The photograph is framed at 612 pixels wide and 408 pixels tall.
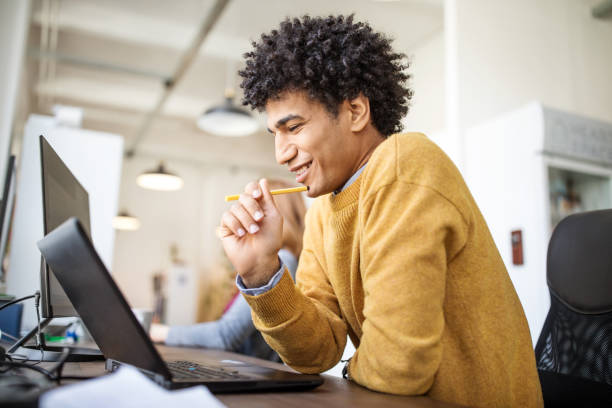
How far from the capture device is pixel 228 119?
160 inches

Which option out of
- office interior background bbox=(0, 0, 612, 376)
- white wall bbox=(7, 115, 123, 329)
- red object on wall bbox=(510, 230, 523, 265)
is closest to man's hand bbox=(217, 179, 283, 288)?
office interior background bbox=(0, 0, 612, 376)

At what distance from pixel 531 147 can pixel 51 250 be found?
2.64 meters

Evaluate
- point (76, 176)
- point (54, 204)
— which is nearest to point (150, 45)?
point (76, 176)

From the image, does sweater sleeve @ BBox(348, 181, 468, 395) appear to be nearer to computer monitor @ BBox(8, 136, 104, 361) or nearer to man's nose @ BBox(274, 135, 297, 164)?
man's nose @ BBox(274, 135, 297, 164)

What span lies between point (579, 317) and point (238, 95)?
220 inches

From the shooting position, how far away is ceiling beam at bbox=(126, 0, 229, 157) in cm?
405

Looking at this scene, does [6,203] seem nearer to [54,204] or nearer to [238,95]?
[54,204]

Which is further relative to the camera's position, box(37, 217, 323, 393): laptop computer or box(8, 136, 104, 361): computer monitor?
box(8, 136, 104, 361): computer monitor

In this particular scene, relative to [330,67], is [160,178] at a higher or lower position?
higher

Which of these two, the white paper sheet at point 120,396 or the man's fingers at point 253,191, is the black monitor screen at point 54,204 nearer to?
the man's fingers at point 253,191

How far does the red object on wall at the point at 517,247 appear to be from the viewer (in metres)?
2.66

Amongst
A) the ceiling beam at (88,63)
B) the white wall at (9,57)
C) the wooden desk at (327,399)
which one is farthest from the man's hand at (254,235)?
the ceiling beam at (88,63)

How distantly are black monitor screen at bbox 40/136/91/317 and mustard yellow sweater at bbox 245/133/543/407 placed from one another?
452 millimetres

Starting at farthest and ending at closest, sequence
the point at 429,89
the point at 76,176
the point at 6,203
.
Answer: the point at 429,89 → the point at 76,176 → the point at 6,203
